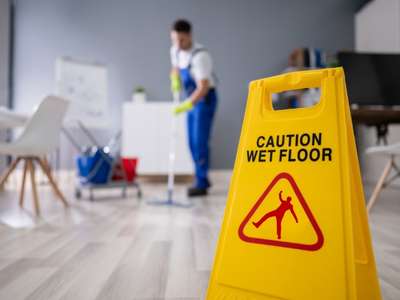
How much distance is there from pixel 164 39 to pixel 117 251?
11.9 ft

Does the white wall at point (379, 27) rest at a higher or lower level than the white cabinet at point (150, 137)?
higher

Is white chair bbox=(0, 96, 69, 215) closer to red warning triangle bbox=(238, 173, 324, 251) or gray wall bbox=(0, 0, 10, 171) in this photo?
A: red warning triangle bbox=(238, 173, 324, 251)

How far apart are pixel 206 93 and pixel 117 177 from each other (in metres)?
1.05

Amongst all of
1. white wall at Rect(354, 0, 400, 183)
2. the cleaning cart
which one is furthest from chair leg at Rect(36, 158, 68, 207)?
white wall at Rect(354, 0, 400, 183)

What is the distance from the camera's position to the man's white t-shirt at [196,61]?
2.55 metres

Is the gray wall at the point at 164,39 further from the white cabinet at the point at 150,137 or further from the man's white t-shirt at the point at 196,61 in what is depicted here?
the man's white t-shirt at the point at 196,61

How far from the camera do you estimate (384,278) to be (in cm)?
95

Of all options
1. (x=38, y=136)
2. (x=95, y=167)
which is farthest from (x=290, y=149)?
(x=95, y=167)

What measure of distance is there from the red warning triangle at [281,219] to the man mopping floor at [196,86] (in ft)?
5.95

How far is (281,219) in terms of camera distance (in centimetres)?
69

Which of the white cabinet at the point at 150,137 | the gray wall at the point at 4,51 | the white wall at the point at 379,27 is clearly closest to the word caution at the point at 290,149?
the white cabinet at the point at 150,137

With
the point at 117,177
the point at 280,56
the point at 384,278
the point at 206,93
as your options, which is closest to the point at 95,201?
the point at 117,177

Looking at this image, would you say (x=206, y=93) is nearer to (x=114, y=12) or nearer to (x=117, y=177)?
(x=117, y=177)

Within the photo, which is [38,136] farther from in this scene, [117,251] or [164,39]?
[164,39]
